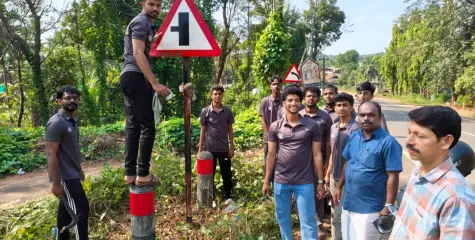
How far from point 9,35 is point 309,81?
15122 mm

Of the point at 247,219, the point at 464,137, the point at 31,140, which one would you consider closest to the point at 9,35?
the point at 31,140

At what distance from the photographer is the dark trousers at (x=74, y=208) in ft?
10.6

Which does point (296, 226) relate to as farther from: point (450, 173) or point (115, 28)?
point (115, 28)

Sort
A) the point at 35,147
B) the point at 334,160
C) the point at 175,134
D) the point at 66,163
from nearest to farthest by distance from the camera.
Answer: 1. the point at 66,163
2. the point at 334,160
3. the point at 35,147
4. the point at 175,134

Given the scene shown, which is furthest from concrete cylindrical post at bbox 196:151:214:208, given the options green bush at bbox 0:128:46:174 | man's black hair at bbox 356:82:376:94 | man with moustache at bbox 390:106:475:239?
green bush at bbox 0:128:46:174

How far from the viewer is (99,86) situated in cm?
1744

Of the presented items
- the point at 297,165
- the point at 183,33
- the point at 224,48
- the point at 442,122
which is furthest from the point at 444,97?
the point at 442,122

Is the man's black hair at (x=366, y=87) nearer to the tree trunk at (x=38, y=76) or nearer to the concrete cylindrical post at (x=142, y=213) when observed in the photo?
the concrete cylindrical post at (x=142, y=213)

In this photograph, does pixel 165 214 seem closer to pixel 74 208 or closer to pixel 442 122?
pixel 74 208

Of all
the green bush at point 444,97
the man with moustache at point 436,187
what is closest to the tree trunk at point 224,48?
the man with moustache at point 436,187

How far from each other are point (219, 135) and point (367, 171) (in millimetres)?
2659

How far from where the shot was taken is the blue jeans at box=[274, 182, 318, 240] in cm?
328

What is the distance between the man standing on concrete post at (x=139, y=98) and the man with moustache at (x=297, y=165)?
1.45 metres

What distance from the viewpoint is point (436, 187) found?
1443mm
